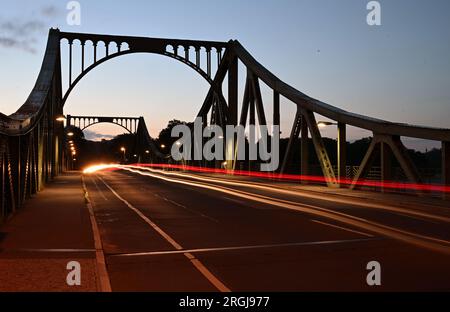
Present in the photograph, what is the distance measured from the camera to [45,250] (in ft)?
33.7

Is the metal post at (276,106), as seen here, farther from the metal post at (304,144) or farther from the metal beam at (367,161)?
the metal beam at (367,161)

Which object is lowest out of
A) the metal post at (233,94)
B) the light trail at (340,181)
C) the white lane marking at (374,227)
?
the white lane marking at (374,227)

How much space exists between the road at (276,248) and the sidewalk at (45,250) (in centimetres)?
47

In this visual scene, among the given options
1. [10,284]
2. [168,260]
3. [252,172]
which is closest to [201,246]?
[168,260]

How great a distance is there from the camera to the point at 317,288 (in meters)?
7.15

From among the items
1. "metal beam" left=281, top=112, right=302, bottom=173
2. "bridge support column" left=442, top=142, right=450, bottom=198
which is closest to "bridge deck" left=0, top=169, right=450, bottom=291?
"bridge support column" left=442, top=142, right=450, bottom=198

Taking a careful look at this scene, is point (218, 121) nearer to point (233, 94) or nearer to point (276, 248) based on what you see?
point (233, 94)

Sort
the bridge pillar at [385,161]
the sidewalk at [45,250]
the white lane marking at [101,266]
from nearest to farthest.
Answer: the white lane marking at [101,266] < the sidewalk at [45,250] < the bridge pillar at [385,161]

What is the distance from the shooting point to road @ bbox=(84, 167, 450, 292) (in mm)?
7594

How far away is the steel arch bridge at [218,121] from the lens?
17000mm

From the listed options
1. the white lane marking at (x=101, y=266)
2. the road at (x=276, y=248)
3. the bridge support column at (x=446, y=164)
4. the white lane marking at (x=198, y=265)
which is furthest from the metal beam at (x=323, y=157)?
the white lane marking at (x=101, y=266)

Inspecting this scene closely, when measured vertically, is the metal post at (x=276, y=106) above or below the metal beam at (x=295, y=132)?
above

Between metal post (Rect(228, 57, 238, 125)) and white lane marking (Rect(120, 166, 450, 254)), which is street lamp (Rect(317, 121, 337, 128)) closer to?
white lane marking (Rect(120, 166, 450, 254))

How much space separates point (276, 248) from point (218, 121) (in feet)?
164
